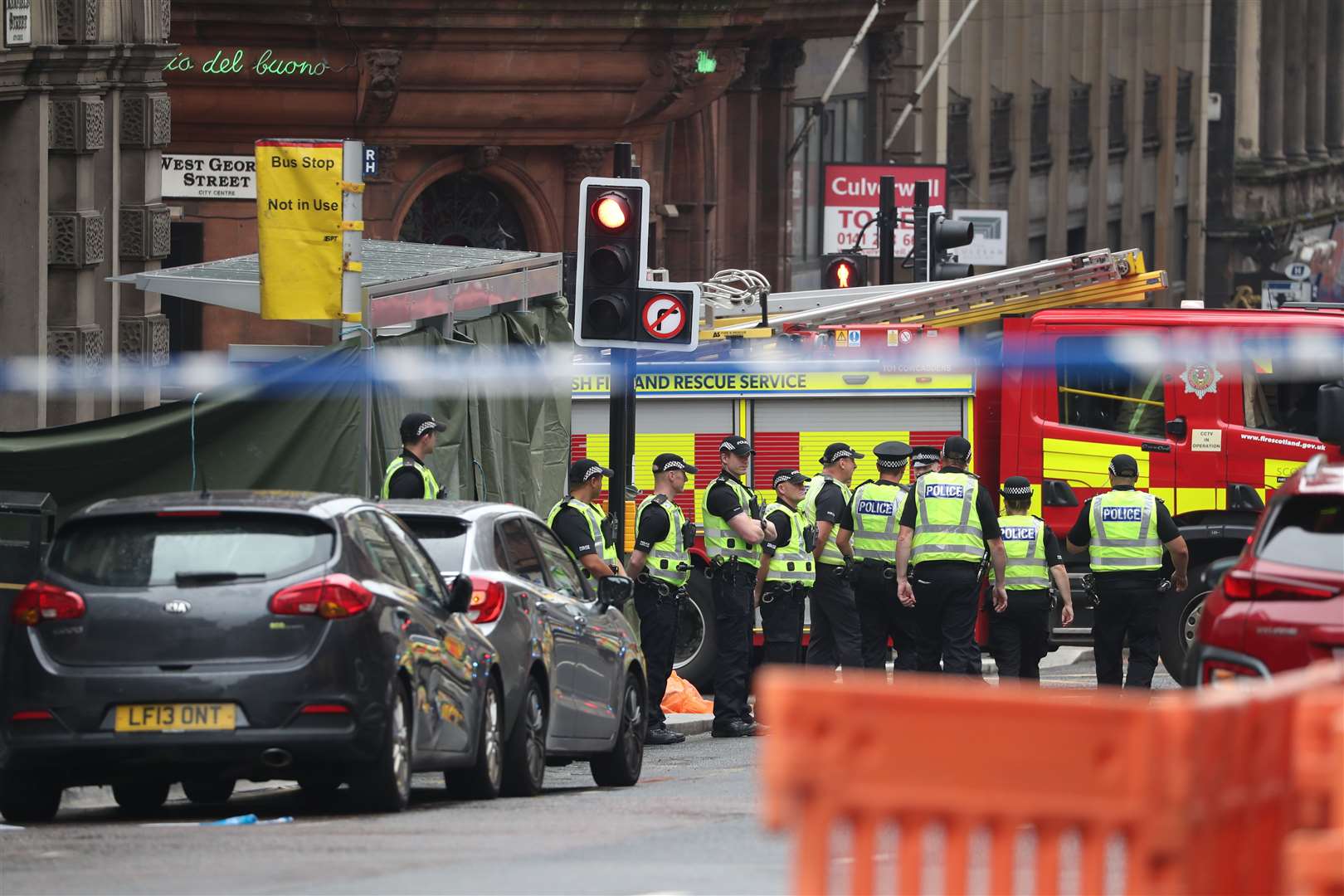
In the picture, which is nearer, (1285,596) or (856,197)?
(1285,596)

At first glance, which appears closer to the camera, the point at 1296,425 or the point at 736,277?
the point at 1296,425

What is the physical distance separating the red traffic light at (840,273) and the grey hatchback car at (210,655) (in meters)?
17.8

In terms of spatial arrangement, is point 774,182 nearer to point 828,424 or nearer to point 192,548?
point 828,424

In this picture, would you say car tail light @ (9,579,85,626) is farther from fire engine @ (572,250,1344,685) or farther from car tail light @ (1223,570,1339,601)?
fire engine @ (572,250,1344,685)

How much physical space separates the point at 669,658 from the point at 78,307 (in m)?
5.38

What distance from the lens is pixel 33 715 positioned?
10.9m

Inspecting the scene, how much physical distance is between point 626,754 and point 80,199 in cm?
752

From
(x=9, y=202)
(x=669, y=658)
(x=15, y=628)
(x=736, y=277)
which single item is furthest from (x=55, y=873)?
(x=736, y=277)

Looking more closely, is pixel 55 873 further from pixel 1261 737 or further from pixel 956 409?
pixel 956 409

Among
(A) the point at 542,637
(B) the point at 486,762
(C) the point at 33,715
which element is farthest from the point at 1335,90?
(C) the point at 33,715

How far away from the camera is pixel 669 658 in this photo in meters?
16.4

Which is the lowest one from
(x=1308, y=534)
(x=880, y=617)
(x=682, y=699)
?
(x=682, y=699)

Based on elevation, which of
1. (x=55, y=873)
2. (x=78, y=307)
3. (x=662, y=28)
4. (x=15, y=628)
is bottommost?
(x=55, y=873)

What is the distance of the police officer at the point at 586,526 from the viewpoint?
1534 cm
